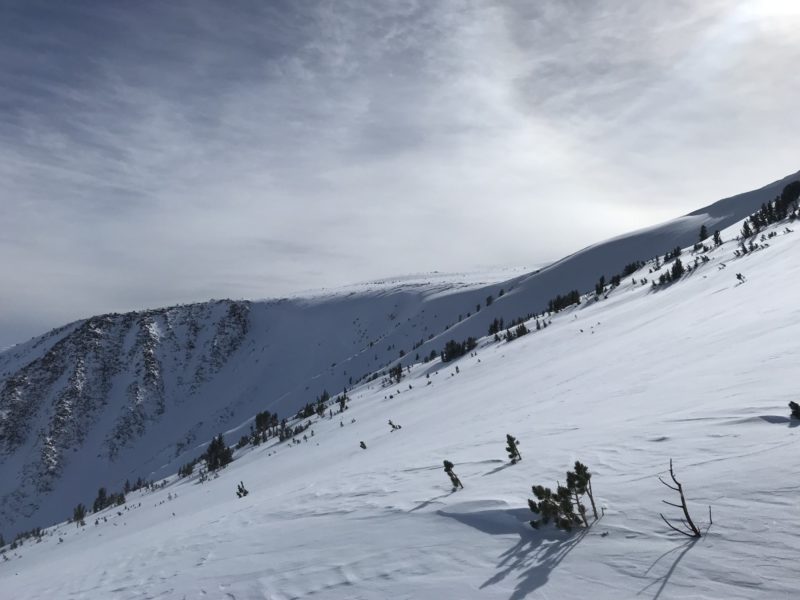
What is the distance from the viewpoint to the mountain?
188 ft

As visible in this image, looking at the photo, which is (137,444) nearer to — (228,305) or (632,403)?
(228,305)

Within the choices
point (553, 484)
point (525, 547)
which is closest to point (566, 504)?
point (525, 547)

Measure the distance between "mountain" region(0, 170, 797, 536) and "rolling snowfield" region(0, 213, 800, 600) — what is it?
3319cm

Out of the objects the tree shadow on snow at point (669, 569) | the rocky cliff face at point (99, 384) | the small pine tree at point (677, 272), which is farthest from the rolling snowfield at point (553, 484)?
the rocky cliff face at point (99, 384)

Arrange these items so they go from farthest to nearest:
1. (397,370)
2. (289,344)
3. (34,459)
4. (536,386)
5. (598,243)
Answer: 1. (289,344)
2. (34,459)
3. (598,243)
4. (397,370)
5. (536,386)

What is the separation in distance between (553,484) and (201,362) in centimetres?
8570

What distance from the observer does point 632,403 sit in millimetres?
7484

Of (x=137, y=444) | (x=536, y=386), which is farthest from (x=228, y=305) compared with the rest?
(x=536, y=386)

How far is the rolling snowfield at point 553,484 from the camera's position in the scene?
3.26 m

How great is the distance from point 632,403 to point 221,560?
19.9ft

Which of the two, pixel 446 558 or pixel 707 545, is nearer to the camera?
pixel 707 545

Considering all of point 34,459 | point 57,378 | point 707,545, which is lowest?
point 707,545

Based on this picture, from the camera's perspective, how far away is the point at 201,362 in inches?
3270

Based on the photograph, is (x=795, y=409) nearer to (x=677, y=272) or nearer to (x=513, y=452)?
(x=513, y=452)
